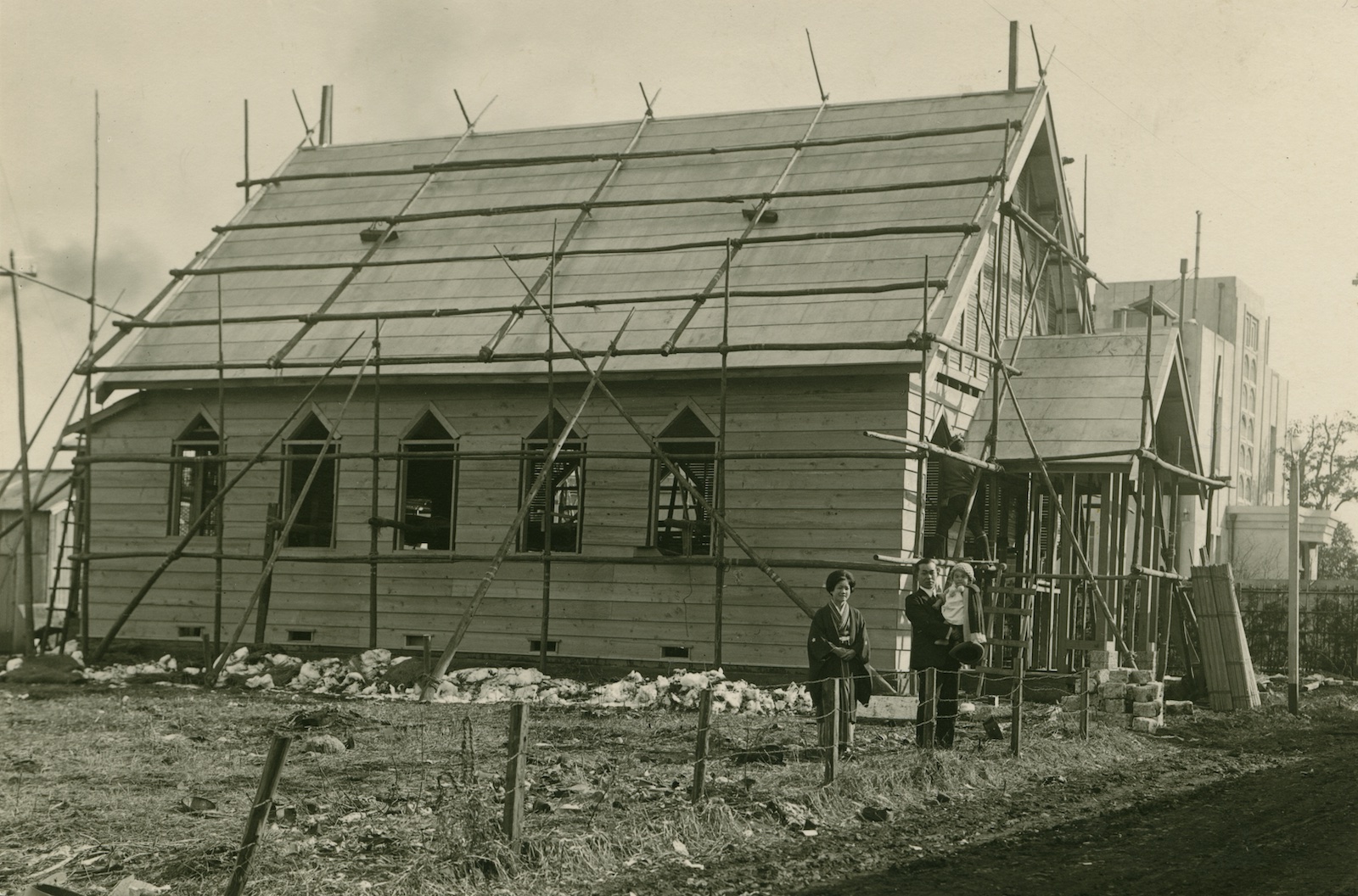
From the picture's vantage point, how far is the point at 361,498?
20609 mm

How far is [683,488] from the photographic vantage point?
1872 centimetres

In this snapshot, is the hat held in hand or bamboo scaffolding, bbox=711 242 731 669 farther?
bamboo scaffolding, bbox=711 242 731 669

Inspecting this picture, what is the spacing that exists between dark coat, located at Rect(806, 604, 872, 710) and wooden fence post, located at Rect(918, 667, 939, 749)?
55 cm

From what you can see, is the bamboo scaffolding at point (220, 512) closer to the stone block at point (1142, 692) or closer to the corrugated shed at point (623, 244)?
the corrugated shed at point (623, 244)

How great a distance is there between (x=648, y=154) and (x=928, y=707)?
1292 centimetres

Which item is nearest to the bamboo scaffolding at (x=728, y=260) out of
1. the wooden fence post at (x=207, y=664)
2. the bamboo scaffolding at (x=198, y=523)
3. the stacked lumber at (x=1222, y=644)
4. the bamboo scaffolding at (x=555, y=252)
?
the bamboo scaffolding at (x=555, y=252)

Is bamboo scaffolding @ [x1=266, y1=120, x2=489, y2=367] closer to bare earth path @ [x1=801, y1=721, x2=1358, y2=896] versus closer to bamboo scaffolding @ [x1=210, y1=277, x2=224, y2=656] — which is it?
bamboo scaffolding @ [x1=210, y1=277, x2=224, y2=656]

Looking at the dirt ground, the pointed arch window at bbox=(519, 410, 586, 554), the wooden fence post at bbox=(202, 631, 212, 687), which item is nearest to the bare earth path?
the dirt ground

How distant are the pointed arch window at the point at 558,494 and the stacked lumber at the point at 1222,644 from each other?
849 centimetres

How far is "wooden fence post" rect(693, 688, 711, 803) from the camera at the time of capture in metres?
9.81

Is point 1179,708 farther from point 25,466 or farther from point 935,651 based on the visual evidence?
point 25,466

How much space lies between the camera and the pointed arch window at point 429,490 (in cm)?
2022

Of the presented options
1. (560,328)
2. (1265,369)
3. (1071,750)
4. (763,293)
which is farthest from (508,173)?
(1265,369)

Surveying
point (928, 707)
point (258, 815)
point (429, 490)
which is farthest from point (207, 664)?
point (258, 815)
